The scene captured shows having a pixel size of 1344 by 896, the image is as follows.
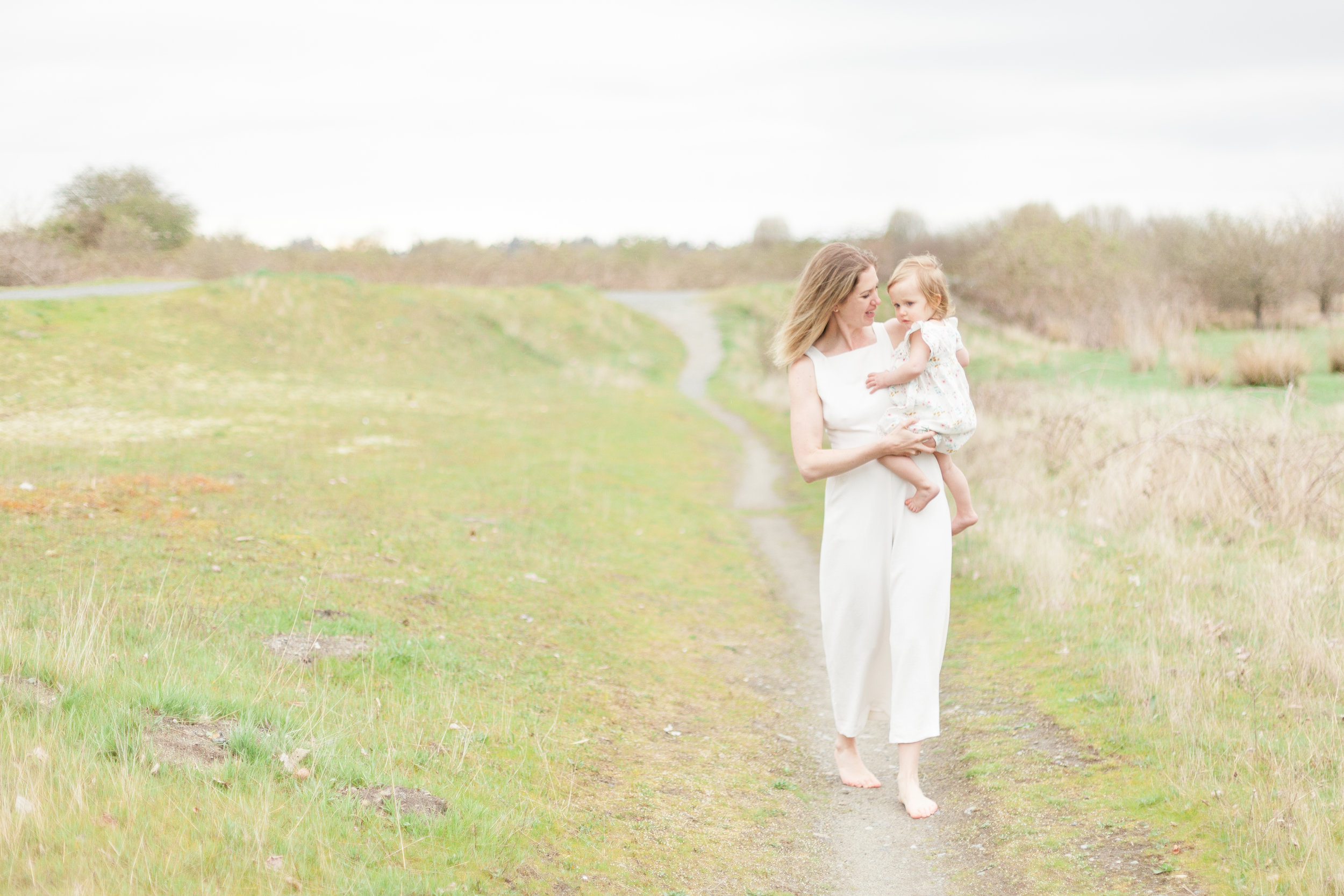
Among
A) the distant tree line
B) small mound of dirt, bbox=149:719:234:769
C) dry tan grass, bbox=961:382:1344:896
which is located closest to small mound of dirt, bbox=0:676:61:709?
small mound of dirt, bbox=149:719:234:769

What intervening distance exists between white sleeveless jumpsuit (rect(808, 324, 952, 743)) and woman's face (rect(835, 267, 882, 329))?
154 millimetres

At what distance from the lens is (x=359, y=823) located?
387 cm

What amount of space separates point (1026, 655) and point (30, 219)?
98.7 ft

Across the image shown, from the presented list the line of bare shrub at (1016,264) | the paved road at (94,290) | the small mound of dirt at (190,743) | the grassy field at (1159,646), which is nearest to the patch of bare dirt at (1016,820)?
the grassy field at (1159,646)

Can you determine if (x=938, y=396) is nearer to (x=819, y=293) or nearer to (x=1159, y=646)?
(x=819, y=293)

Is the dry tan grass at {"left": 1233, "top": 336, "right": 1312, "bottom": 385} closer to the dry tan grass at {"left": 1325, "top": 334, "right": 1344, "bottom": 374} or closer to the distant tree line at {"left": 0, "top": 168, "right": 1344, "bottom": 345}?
the dry tan grass at {"left": 1325, "top": 334, "right": 1344, "bottom": 374}

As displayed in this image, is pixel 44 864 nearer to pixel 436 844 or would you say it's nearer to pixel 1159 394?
pixel 436 844

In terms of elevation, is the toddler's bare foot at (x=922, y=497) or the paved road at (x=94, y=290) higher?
the paved road at (x=94, y=290)

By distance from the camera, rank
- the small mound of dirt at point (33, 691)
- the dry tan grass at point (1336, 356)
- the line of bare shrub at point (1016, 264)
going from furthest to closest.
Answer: the line of bare shrub at point (1016, 264) → the dry tan grass at point (1336, 356) → the small mound of dirt at point (33, 691)

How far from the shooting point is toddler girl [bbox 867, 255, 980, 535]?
4719mm

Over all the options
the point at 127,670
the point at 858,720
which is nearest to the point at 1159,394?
the point at 858,720

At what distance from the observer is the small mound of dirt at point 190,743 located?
3.96 meters

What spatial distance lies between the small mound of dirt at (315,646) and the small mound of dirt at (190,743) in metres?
1.27

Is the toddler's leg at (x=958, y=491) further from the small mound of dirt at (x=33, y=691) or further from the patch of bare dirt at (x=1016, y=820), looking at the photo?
the small mound of dirt at (x=33, y=691)
